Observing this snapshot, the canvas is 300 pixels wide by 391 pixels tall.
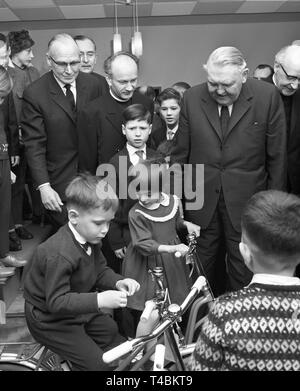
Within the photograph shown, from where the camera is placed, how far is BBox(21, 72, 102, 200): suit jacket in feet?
8.65

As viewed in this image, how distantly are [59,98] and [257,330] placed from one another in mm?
1926

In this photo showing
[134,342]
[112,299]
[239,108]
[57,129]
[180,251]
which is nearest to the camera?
[134,342]

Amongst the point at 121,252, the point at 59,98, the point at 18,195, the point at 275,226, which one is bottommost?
the point at 121,252

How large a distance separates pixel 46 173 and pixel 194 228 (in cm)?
88

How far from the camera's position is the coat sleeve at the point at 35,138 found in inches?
103

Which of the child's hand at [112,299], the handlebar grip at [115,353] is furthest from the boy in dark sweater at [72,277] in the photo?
the handlebar grip at [115,353]

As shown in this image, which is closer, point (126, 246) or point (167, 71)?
point (126, 246)

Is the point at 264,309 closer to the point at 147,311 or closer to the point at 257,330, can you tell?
the point at 257,330

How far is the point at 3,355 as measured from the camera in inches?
Result: 66.7

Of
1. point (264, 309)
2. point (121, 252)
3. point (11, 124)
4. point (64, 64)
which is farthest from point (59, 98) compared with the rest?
point (264, 309)

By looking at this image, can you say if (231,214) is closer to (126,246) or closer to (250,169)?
(250,169)

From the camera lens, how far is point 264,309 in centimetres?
109

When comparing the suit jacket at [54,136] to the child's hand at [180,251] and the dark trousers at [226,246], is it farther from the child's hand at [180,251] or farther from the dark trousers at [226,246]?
the child's hand at [180,251]
